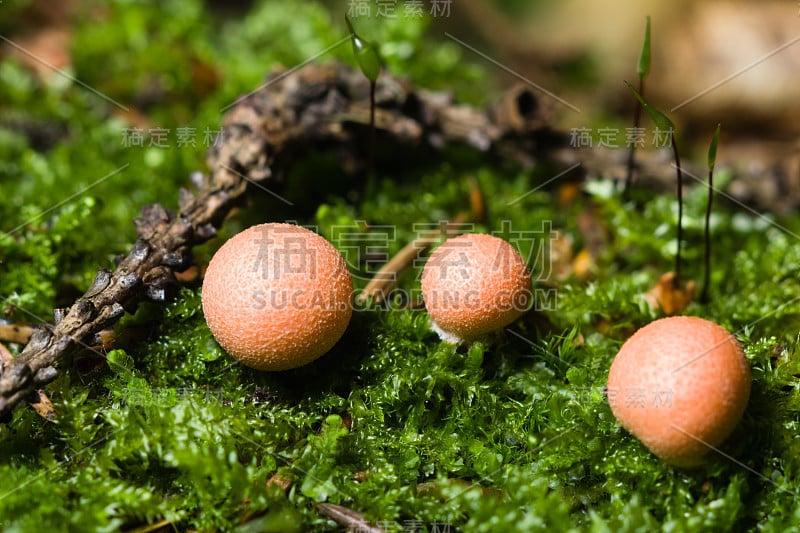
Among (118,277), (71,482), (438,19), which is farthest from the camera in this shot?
(438,19)

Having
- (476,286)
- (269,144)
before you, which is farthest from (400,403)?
(269,144)

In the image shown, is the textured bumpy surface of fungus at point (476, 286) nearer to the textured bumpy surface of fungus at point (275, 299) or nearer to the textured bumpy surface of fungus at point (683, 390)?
the textured bumpy surface of fungus at point (275, 299)

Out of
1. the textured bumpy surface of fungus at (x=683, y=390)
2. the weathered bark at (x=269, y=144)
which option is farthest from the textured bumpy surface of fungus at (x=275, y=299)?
the textured bumpy surface of fungus at (x=683, y=390)

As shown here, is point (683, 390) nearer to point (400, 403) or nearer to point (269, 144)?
point (400, 403)

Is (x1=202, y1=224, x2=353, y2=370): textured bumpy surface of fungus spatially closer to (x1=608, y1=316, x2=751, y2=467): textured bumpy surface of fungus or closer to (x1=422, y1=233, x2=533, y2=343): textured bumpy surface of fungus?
(x1=422, y1=233, x2=533, y2=343): textured bumpy surface of fungus

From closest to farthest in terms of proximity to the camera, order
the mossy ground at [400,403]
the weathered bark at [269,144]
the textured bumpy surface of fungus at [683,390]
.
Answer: the textured bumpy surface of fungus at [683,390], the mossy ground at [400,403], the weathered bark at [269,144]

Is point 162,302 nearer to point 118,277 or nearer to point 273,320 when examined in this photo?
point 118,277

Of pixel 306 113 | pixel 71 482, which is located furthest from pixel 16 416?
pixel 306 113
